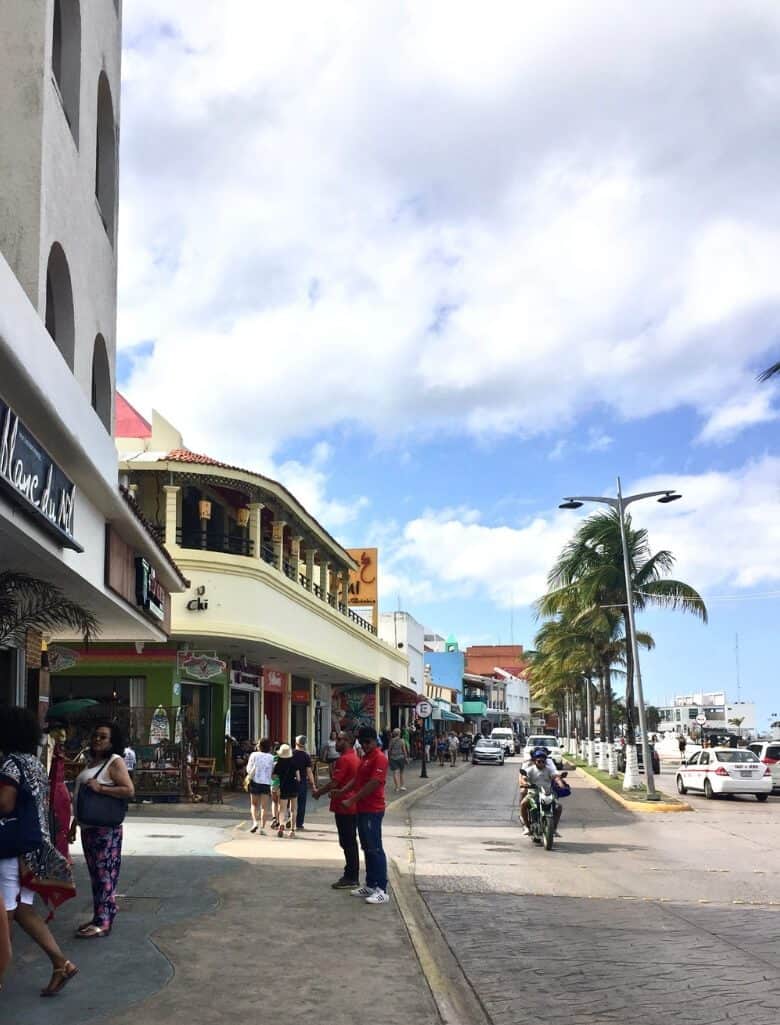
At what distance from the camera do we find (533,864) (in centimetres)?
1481

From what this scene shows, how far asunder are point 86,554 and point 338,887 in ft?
14.9

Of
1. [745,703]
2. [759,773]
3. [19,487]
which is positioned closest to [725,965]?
[19,487]

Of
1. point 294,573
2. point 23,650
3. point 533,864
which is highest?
point 294,573

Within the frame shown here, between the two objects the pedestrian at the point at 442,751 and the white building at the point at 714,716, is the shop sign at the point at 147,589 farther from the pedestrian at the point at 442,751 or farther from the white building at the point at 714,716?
the white building at the point at 714,716

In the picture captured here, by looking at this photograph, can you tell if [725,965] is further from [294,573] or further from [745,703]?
[745,703]

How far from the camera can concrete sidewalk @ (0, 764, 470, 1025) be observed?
6688 millimetres

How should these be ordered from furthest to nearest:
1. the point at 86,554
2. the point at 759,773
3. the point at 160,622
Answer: the point at 759,773 < the point at 160,622 < the point at 86,554

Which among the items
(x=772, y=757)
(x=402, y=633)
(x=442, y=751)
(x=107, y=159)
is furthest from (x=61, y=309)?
(x=402, y=633)

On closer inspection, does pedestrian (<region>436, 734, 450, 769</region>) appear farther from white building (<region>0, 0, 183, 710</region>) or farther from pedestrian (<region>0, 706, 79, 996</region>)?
pedestrian (<region>0, 706, 79, 996</region>)

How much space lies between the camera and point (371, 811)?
10.7m

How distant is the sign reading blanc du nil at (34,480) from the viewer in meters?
7.59

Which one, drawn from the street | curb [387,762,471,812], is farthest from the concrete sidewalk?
curb [387,762,471,812]

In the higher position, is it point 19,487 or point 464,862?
point 19,487

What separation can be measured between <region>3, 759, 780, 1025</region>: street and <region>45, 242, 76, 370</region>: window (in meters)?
5.89
